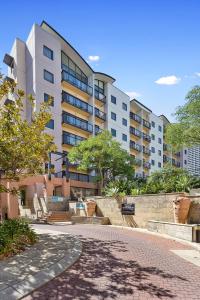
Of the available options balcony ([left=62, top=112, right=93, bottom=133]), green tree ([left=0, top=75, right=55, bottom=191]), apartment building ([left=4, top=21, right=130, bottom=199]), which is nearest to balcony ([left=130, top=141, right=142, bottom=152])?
apartment building ([left=4, top=21, right=130, bottom=199])

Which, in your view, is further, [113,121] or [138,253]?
[113,121]

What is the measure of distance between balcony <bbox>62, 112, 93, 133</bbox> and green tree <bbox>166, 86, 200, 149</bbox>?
2128 centimetres

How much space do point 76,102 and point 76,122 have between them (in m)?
3.07

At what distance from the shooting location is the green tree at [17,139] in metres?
12.4

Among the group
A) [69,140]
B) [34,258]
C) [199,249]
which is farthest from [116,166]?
[34,258]

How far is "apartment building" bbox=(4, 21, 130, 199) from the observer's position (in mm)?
39250

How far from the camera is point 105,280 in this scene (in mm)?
8555

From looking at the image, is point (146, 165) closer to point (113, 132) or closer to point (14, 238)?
point (113, 132)

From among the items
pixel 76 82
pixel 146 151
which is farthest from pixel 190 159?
pixel 76 82

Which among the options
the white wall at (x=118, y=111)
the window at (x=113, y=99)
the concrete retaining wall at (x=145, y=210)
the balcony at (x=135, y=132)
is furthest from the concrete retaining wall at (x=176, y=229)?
the balcony at (x=135, y=132)

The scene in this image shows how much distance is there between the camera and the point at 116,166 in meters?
37.6

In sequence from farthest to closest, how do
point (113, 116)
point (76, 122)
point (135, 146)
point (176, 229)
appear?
1. point (135, 146)
2. point (113, 116)
3. point (76, 122)
4. point (176, 229)

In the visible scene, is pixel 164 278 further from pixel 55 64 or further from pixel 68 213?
Result: pixel 55 64

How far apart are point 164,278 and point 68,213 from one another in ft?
69.0
